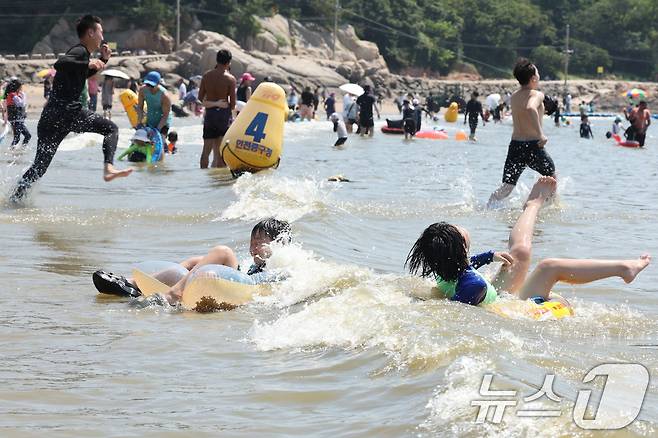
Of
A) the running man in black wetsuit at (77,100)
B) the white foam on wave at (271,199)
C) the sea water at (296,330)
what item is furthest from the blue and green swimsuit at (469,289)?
the running man in black wetsuit at (77,100)

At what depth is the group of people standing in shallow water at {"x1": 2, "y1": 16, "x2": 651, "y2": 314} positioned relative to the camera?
616 centimetres

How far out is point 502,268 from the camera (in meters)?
6.68

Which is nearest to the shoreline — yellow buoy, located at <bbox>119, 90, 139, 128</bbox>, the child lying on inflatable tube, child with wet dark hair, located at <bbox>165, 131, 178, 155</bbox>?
child with wet dark hair, located at <bbox>165, 131, 178, 155</bbox>

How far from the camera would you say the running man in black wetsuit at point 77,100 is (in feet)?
32.9

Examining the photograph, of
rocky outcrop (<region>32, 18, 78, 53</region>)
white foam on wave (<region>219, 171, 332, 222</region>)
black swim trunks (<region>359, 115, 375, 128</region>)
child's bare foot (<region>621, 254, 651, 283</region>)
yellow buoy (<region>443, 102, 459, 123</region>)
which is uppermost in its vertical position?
rocky outcrop (<region>32, 18, 78, 53</region>)

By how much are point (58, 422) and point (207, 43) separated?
56.4m

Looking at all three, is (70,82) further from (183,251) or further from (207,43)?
(207,43)

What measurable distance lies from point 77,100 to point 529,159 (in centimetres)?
420

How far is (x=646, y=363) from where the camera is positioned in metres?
5.23

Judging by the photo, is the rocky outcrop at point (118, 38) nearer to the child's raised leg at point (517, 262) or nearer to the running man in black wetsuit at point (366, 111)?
the running man in black wetsuit at point (366, 111)

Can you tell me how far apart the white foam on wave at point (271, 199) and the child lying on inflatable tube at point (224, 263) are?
102 inches

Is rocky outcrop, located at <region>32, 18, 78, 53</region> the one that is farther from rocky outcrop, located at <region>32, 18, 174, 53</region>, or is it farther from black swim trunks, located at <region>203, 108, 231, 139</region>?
black swim trunks, located at <region>203, 108, 231, 139</region>

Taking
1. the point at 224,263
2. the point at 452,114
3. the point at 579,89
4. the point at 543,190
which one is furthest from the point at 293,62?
the point at 224,263

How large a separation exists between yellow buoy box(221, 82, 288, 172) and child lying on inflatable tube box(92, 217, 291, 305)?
5.93 m
